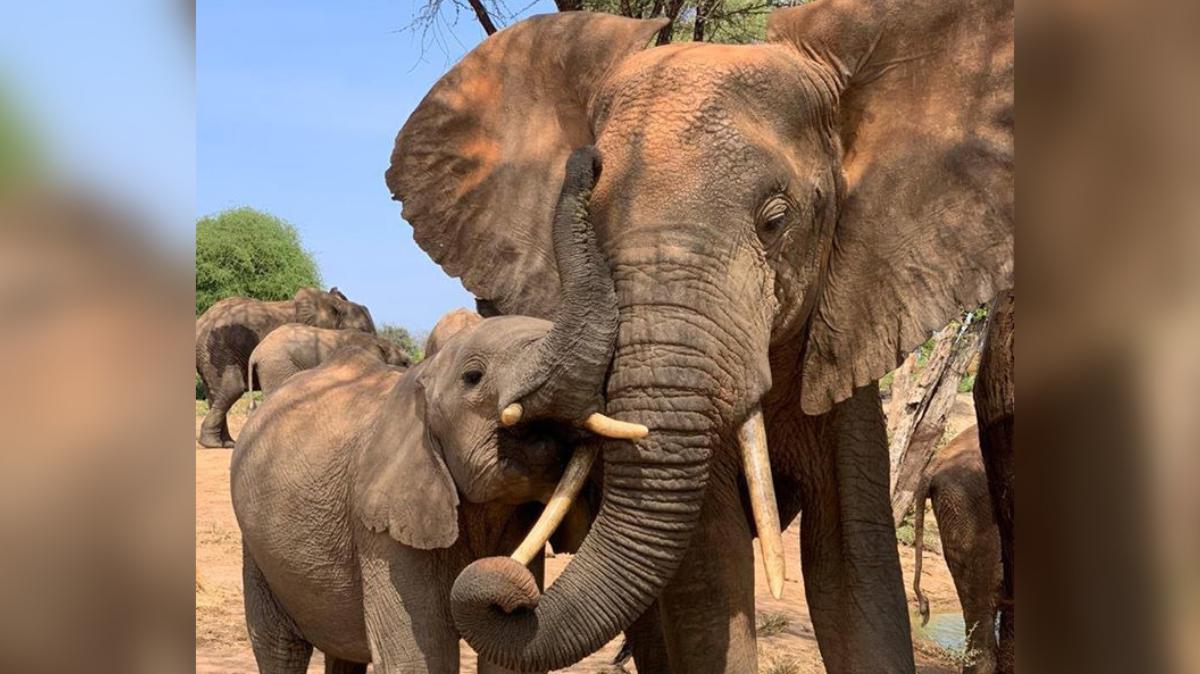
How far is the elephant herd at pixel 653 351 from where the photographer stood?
3227mm

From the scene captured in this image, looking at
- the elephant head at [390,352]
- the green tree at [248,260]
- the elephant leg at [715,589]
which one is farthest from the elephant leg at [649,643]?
the green tree at [248,260]

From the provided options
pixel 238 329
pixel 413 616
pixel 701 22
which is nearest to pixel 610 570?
pixel 413 616

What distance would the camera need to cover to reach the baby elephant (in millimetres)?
3488

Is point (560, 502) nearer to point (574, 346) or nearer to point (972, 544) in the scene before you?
point (574, 346)

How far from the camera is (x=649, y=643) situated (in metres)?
4.95

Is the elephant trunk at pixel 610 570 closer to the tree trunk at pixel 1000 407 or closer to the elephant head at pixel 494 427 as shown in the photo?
the elephant head at pixel 494 427

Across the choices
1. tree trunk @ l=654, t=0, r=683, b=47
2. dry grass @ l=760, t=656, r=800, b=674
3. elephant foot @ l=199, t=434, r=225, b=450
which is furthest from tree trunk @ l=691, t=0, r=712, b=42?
elephant foot @ l=199, t=434, r=225, b=450

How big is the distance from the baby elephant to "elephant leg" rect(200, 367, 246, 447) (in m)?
14.8

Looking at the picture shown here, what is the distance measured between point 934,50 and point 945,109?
0.56ft

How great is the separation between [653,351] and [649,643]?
6.86 ft

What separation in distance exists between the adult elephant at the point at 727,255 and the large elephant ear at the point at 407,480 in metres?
0.48

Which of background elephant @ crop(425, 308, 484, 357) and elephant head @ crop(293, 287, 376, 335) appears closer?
background elephant @ crop(425, 308, 484, 357)

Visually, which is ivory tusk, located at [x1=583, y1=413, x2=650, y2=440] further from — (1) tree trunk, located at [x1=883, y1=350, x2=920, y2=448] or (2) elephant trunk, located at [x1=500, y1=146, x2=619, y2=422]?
(1) tree trunk, located at [x1=883, y1=350, x2=920, y2=448]
